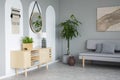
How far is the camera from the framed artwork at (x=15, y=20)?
4.47 metres

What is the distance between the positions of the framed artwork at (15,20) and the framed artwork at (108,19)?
9.53 ft

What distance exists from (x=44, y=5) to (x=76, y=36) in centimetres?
171

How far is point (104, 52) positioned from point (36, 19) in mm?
2437

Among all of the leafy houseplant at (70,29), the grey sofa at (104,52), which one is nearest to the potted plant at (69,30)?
the leafy houseplant at (70,29)

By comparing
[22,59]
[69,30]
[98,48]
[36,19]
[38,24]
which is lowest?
[22,59]

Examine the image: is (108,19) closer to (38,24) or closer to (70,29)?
(70,29)

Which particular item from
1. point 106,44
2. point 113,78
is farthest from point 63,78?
point 106,44

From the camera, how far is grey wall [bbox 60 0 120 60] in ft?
19.7

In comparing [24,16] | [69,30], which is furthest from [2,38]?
[69,30]

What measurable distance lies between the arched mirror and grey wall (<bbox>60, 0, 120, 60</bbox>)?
153 centimetres

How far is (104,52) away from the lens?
5445mm

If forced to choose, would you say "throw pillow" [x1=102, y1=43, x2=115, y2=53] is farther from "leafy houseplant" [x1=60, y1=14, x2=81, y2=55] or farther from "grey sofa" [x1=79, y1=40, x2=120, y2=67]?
"leafy houseplant" [x1=60, y1=14, x2=81, y2=55]

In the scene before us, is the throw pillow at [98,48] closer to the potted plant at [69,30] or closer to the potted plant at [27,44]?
the potted plant at [69,30]

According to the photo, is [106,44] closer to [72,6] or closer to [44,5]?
[72,6]
